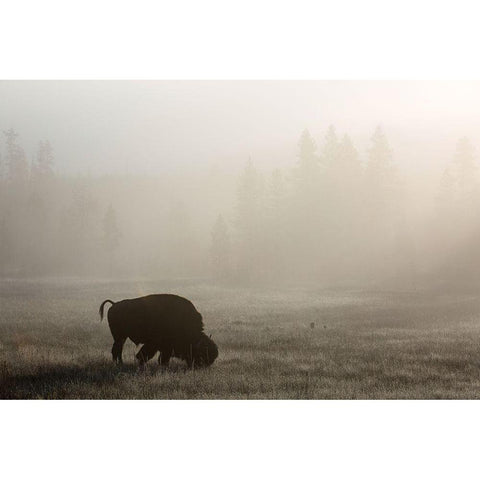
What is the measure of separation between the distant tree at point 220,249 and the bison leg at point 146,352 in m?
1.49

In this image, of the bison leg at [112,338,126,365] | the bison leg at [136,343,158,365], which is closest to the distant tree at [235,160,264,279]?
the bison leg at [136,343,158,365]

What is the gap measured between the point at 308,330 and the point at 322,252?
126cm

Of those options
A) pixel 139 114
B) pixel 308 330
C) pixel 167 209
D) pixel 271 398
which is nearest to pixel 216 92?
pixel 139 114

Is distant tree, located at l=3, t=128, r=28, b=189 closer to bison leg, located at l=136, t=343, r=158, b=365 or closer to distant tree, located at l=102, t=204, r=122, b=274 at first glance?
distant tree, located at l=102, t=204, r=122, b=274

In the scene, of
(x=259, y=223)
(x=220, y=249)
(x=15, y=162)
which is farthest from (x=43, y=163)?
(x=259, y=223)

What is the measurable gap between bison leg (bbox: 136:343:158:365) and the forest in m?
1.16

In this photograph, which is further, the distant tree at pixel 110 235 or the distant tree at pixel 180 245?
the distant tree at pixel 110 235

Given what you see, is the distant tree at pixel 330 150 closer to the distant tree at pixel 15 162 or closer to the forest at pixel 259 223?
the forest at pixel 259 223

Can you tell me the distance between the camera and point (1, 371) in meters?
9.98

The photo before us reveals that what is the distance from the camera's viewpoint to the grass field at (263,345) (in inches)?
379

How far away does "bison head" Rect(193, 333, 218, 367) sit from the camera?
999 cm

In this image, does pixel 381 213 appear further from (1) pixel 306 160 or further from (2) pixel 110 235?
(2) pixel 110 235

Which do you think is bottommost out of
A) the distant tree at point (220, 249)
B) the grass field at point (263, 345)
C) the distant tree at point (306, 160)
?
the grass field at point (263, 345)

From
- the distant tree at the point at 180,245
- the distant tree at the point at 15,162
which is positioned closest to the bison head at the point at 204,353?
the distant tree at the point at 180,245
